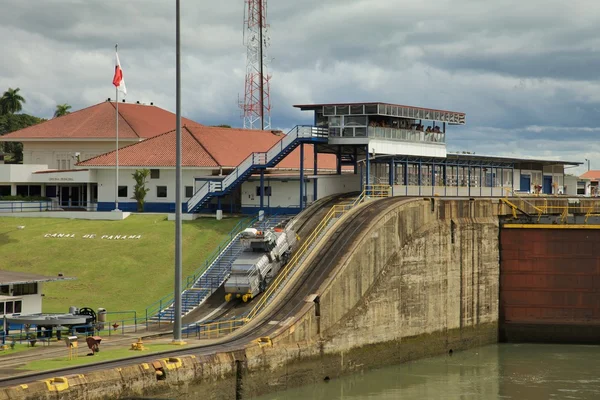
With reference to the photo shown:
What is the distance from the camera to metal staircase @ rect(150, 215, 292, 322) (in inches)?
2199

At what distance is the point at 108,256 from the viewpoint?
214 ft

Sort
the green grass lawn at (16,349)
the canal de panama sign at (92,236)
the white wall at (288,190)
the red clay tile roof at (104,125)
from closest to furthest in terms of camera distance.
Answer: the green grass lawn at (16,349) → the canal de panama sign at (92,236) → the white wall at (288,190) → the red clay tile roof at (104,125)

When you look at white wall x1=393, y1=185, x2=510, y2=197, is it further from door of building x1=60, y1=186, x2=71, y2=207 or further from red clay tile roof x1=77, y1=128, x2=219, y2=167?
door of building x1=60, y1=186, x2=71, y2=207

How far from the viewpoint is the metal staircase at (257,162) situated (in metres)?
70.1

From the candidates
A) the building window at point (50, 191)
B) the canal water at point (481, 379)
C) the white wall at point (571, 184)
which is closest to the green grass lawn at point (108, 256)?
the building window at point (50, 191)

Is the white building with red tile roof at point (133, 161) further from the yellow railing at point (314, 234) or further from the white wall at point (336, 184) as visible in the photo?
the yellow railing at point (314, 234)

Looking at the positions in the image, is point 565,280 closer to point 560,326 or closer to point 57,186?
point 560,326

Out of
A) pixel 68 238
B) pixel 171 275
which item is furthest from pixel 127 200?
pixel 171 275

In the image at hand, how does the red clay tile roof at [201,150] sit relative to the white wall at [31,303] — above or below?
above

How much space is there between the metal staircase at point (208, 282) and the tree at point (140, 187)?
43.2 ft

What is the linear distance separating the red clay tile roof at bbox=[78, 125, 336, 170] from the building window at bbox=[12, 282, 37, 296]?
26.5 m

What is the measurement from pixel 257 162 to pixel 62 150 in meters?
28.0

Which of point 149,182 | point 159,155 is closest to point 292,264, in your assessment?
point 149,182

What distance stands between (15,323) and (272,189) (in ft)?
95.4
